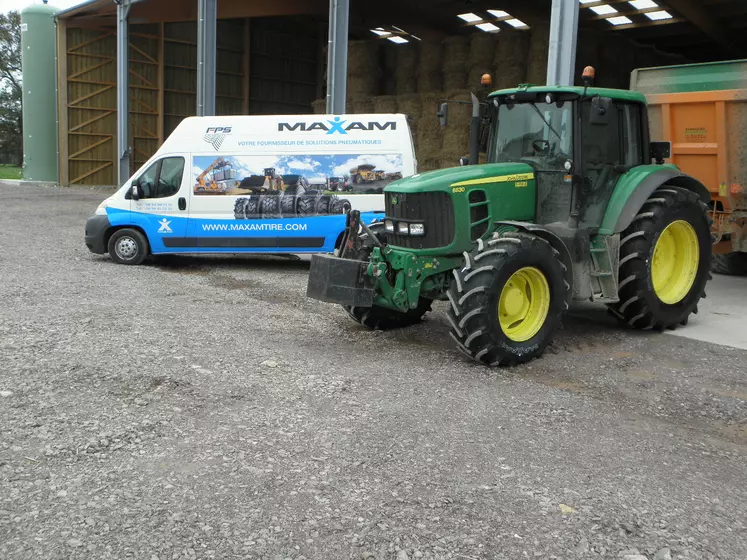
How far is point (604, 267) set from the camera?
6.96 metres

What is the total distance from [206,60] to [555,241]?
37.1 ft

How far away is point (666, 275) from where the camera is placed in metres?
7.77

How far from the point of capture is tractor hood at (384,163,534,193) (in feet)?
21.1

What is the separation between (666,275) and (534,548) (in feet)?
16.7

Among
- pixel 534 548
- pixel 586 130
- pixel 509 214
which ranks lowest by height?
pixel 534 548

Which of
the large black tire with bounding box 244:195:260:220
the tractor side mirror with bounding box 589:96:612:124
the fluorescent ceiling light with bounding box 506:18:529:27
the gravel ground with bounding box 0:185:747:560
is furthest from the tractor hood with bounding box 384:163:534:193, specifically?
the fluorescent ceiling light with bounding box 506:18:529:27

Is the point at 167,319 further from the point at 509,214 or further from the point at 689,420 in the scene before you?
the point at 689,420

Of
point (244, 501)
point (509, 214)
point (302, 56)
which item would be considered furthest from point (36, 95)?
point (244, 501)

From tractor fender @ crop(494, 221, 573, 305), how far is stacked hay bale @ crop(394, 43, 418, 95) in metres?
15.1

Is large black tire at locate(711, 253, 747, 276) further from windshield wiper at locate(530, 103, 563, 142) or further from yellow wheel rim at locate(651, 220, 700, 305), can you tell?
windshield wiper at locate(530, 103, 563, 142)

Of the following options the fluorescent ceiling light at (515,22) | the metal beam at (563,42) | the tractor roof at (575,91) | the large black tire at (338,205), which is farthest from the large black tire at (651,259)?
the fluorescent ceiling light at (515,22)

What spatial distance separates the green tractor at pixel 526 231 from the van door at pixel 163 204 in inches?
189

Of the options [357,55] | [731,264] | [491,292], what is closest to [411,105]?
[357,55]

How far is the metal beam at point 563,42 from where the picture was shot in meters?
10.1
